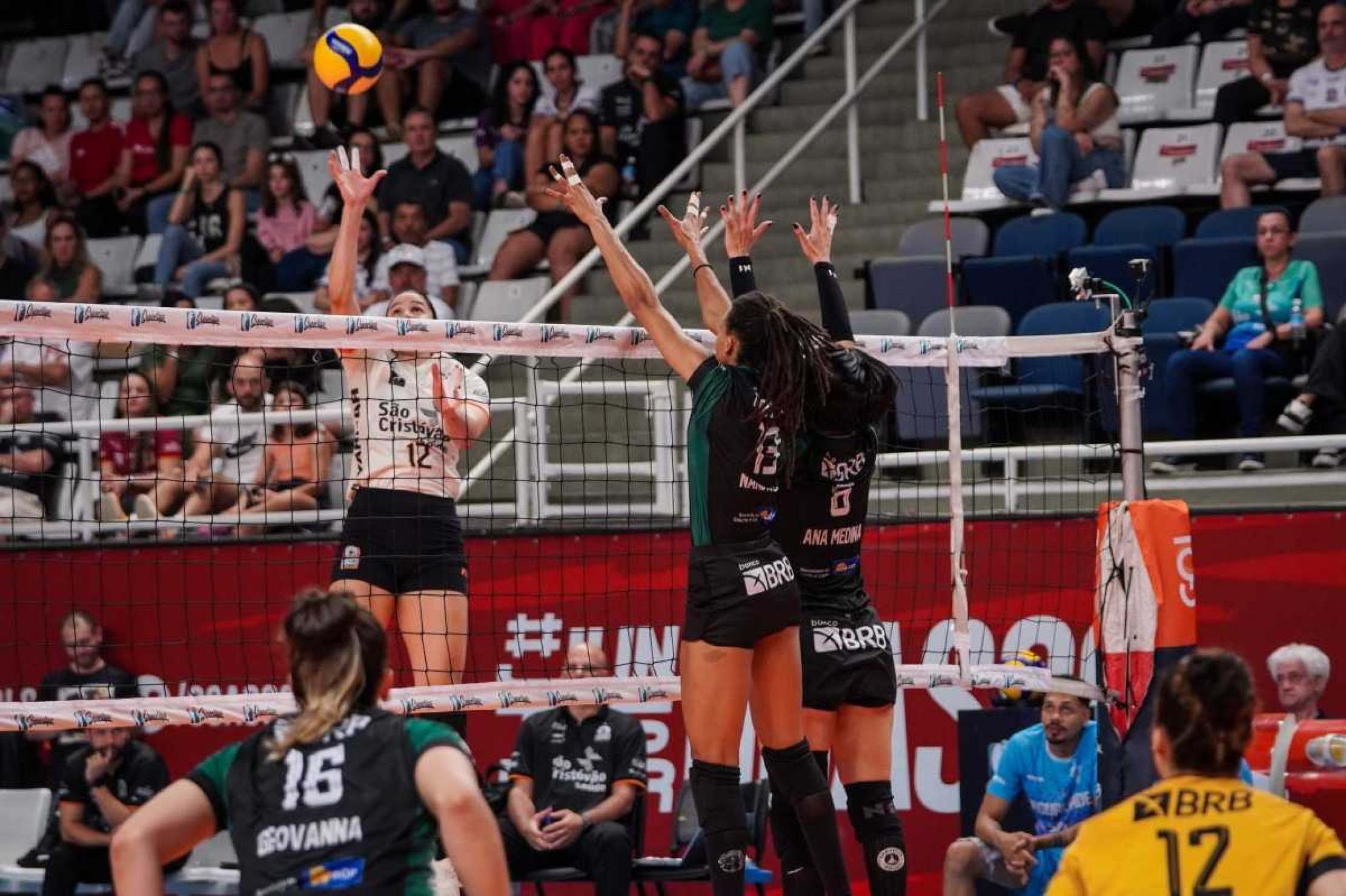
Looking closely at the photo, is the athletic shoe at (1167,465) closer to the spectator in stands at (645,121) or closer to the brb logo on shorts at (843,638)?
the brb logo on shorts at (843,638)

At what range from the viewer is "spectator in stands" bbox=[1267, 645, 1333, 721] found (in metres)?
9.26

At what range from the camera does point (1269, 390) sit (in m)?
11.0

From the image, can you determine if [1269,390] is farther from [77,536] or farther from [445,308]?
[77,536]

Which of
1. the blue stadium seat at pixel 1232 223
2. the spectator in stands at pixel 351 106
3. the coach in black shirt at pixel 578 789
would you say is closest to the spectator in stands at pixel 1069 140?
the blue stadium seat at pixel 1232 223

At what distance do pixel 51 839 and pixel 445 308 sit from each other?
463cm

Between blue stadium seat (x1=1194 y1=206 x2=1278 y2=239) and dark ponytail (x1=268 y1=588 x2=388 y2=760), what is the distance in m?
8.94

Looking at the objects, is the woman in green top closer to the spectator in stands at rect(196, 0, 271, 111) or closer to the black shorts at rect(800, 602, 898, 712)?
the black shorts at rect(800, 602, 898, 712)

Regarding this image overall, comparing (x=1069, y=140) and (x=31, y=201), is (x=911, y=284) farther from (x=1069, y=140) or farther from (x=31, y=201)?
(x=31, y=201)

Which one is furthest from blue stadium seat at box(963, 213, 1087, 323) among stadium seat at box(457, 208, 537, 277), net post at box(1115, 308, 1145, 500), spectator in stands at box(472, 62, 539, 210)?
net post at box(1115, 308, 1145, 500)

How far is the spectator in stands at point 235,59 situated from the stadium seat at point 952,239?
6721 mm

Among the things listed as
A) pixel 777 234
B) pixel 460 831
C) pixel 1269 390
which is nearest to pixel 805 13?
pixel 777 234

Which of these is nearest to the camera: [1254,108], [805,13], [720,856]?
[720,856]

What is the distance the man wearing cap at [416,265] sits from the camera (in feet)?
44.3

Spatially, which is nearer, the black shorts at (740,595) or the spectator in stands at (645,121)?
the black shorts at (740,595)
